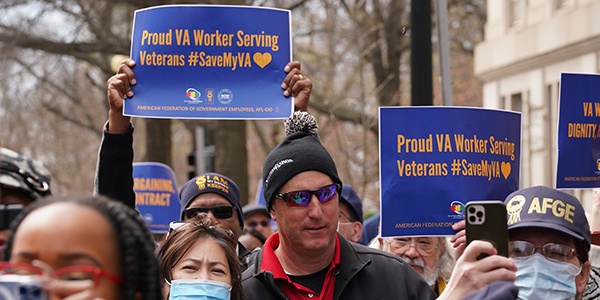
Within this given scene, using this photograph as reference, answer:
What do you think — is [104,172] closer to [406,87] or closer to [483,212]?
[483,212]

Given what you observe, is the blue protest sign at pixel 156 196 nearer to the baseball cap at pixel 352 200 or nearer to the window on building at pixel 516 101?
the baseball cap at pixel 352 200

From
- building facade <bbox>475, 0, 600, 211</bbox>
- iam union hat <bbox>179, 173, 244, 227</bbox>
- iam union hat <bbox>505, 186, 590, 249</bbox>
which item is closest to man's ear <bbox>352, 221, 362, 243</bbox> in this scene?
iam union hat <bbox>179, 173, 244, 227</bbox>

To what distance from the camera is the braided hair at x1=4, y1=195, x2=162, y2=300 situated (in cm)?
258

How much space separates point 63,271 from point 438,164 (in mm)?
3629

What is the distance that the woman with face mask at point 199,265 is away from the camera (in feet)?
16.1

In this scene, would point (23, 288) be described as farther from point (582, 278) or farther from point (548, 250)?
point (582, 278)

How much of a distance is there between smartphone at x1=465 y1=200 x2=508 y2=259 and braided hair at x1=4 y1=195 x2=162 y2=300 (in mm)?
880

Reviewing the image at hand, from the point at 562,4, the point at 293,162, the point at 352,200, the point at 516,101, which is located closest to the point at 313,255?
the point at 293,162

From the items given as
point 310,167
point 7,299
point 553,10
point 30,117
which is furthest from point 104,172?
point 30,117

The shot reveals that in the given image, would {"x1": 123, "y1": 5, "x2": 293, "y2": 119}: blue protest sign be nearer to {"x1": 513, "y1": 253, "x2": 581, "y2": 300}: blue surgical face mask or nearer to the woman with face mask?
the woman with face mask

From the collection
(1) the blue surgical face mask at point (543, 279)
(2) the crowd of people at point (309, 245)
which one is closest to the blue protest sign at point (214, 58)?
(2) the crowd of people at point (309, 245)

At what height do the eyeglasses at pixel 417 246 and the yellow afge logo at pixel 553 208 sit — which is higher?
the yellow afge logo at pixel 553 208

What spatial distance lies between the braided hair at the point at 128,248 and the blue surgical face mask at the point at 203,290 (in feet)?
7.23

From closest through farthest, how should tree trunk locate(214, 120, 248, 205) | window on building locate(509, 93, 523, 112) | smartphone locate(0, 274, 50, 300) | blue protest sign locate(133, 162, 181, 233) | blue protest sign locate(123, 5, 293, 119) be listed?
smartphone locate(0, 274, 50, 300), blue protest sign locate(123, 5, 293, 119), blue protest sign locate(133, 162, 181, 233), tree trunk locate(214, 120, 248, 205), window on building locate(509, 93, 523, 112)
